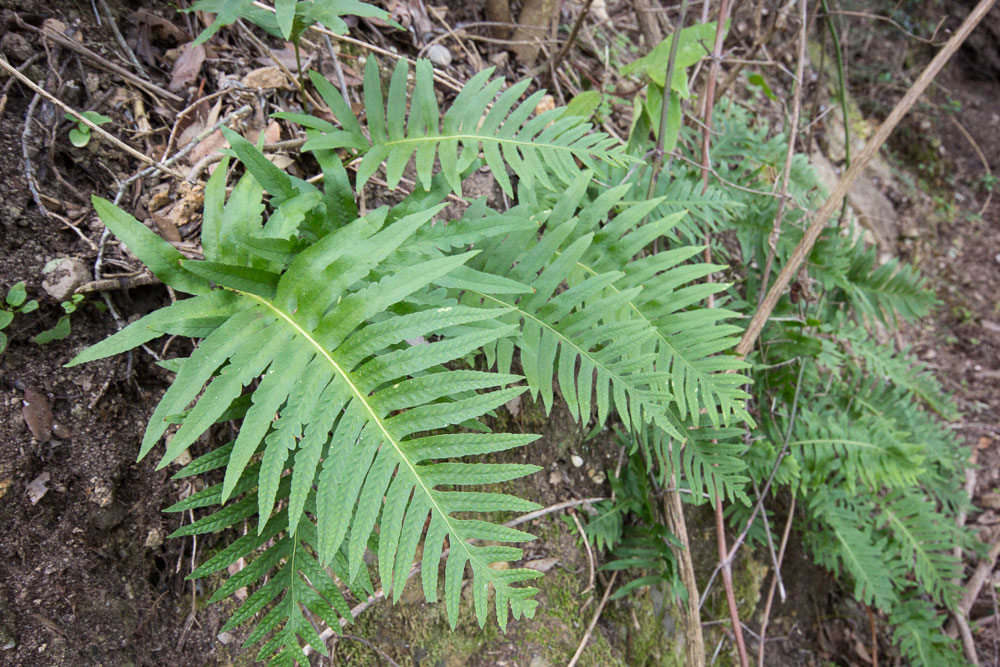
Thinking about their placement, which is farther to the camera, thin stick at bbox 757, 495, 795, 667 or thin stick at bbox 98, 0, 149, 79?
thin stick at bbox 757, 495, 795, 667

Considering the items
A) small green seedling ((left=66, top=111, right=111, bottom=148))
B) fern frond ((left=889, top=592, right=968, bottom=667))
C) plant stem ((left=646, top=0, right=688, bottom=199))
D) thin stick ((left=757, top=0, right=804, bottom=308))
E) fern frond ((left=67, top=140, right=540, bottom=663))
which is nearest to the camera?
fern frond ((left=67, top=140, right=540, bottom=663))

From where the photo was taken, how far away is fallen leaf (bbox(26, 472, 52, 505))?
4.61ft

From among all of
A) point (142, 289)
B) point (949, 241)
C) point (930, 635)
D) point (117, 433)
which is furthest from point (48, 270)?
point (949, 241)

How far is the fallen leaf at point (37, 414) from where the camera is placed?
4.74 ft

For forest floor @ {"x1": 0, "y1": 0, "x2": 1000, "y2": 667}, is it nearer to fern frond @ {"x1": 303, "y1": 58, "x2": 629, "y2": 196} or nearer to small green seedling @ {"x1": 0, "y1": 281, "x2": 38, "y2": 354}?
small green seedling @ {"x1": 0, "y1": 281, "x2": 38, "y2": 354}

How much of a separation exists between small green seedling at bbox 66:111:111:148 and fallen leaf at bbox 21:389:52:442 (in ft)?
2.32

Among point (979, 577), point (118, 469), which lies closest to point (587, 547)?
point (118, 469)

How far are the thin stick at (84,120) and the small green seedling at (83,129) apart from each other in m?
0.01

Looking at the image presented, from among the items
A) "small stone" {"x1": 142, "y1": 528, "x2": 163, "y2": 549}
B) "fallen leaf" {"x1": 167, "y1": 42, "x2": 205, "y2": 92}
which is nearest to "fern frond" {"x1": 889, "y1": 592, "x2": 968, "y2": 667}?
"small stone" {"x1": 142, "y1": 528, "x2": 163, "y2": 549}

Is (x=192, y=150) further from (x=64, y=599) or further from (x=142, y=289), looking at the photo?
(x=64, y=599)

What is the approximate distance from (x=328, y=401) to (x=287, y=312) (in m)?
0.25

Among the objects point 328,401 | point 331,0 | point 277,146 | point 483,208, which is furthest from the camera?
point 277,146

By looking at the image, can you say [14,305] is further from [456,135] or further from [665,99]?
[665,99]

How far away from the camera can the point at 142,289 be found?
168cm
